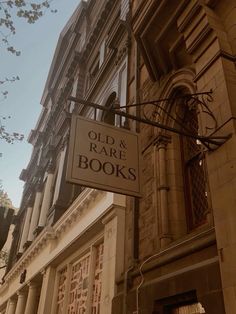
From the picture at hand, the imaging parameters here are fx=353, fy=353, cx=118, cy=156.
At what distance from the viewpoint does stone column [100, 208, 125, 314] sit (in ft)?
23.9

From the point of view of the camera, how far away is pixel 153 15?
7.27 m

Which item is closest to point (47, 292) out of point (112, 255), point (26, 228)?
point (112, 255)

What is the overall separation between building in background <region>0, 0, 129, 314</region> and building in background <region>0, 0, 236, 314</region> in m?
0.05

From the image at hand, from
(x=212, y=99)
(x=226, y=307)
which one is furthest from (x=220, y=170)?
(x=226, y=307)

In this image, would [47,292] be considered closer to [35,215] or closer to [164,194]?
[35,215]

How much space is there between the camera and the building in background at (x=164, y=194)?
4.79 m

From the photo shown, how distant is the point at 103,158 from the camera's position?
580 cm

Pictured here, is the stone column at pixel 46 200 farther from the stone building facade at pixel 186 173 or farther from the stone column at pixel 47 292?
the stone building facade at pixel 186 173

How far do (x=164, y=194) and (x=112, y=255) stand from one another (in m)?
1.91

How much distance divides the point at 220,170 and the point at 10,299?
1796 cm

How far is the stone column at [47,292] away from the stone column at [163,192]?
7.35 meters

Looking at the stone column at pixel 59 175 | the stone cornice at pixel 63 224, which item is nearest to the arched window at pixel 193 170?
the stone cornice at pixel 63 224

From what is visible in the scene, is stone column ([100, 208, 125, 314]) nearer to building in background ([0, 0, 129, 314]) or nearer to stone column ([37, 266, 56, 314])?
building in background ([0, 0, 129, 314])

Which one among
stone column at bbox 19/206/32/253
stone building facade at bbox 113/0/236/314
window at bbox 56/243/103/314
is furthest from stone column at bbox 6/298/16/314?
stone building facade at bbox 113/0/236/314
